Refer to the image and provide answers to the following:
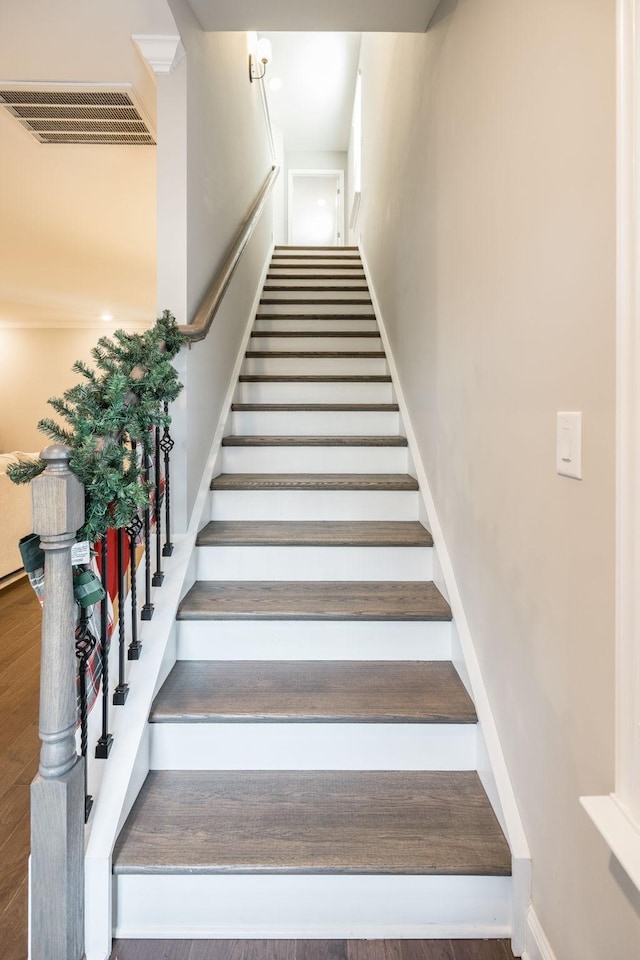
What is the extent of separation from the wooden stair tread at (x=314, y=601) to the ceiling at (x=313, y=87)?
496 cm

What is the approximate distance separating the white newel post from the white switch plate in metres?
1.01

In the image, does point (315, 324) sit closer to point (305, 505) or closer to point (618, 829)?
point (305, 505)

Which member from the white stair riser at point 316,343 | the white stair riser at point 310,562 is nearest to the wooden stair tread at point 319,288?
the white stair riser at point 316,343

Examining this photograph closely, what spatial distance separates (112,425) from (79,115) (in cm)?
210

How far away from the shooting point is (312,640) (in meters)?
1.74

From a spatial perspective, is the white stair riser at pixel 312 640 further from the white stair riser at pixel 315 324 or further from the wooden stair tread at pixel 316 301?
the wooden stair tread at pixel 316 301

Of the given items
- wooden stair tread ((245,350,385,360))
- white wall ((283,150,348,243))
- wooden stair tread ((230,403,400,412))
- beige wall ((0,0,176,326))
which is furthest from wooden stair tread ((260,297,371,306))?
white wall ((283,150,348,243))

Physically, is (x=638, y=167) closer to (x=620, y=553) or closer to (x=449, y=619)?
(x=620, y=553)

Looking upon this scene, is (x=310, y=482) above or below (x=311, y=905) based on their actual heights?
above

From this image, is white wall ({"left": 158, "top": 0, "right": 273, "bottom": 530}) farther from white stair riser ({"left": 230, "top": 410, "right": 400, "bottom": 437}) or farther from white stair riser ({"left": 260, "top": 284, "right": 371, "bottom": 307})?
white stair riser ({"left": 260, "top": 284, "right": 371, "bottom": 307})

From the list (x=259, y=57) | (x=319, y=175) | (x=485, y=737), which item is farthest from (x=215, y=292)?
(x=319, y=175)

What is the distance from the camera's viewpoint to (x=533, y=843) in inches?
45.6

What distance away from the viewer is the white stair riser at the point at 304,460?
2.52 meters

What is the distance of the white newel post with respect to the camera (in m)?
1.08
